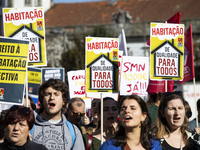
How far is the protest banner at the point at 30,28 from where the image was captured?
20.5 feet

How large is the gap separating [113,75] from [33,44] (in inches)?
51.8

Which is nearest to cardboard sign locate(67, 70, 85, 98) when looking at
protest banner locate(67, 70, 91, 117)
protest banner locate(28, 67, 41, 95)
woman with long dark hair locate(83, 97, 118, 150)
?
protest banner locate(67, 70, 91, 117)

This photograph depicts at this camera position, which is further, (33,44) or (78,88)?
(78,88)

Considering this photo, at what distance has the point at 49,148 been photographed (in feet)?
13.4

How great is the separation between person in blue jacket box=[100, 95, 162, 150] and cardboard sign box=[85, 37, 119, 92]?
7.75 ft

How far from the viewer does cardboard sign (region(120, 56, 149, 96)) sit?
7.55 metres

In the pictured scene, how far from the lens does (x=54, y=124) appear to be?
4207 millimetres

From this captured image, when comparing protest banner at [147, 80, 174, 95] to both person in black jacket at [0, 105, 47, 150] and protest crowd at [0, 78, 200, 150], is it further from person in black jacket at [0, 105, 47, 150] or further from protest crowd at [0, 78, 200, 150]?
person in black jacket at [0, 105, 47, 150]

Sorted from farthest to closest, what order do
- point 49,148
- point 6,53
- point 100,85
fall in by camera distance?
1. point 100,85
2. point 6,53
3. point 49,148

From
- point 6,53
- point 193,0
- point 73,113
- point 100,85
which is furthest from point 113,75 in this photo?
point 193,0

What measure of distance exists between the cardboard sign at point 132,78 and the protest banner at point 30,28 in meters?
1.88

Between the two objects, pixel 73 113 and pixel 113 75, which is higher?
pixel 113 75

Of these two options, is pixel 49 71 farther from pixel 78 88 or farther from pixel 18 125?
pixel 18 125

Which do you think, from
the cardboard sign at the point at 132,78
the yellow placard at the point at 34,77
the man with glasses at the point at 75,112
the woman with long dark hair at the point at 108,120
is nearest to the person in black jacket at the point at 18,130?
the woman with long dark hair at the point at 108,120
